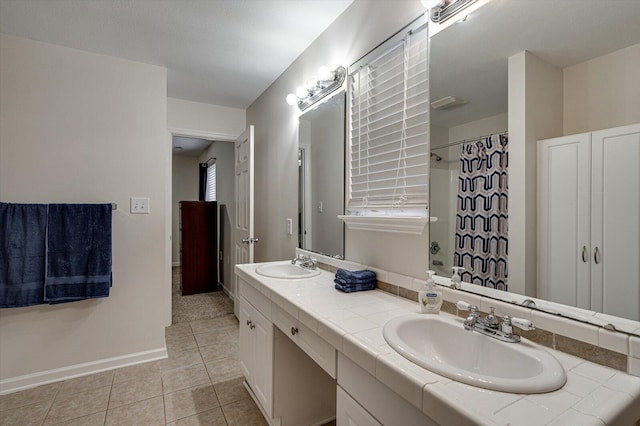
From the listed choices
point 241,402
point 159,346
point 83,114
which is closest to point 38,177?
point 83,114

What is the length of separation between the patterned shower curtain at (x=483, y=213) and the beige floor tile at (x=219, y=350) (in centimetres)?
212

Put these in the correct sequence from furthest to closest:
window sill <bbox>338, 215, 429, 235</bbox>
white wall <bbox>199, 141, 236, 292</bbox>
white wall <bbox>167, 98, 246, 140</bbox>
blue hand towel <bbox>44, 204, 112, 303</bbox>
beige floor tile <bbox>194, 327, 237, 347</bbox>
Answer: white wall <bbox>199, 141, 236, 292</bbox>, white wall <bbox>167, 98, 246, 140</bbox>, beige floor tile <bbox>194, 327, 237, 347</bbox>, blue hand towel <bbox>44, 204, 112, 303</bbox>, window sill <bbox>338, 215, 429, 235</bbox>

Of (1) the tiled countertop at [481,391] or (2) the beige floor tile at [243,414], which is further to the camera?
(2) the beige floor tile at [243,414]

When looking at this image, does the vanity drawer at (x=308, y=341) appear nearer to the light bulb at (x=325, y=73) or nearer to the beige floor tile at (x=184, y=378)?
the beige floor tile at (x=184, y=378)

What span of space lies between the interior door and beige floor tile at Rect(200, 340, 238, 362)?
63cm

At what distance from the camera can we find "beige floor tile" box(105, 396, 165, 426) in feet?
5.71

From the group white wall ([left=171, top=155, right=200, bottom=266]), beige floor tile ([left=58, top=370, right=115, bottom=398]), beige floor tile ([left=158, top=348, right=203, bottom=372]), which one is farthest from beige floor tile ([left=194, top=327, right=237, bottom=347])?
white wall ([left=171, top=155, right=200, bottom=266])

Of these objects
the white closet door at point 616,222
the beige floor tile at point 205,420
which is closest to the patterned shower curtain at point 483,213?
the white closet door at point 616,222

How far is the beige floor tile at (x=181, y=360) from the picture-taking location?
238 cm

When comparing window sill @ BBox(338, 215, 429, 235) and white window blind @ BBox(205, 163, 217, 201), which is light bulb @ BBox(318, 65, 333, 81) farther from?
white window blind @ BBox(205, 163, 217, 201)

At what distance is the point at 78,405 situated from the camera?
1.91 metres

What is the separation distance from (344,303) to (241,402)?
46.1 inches

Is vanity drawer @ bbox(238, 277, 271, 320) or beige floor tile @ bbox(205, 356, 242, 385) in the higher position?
vanity drawer @ bbox(238, 277, 271, 320)

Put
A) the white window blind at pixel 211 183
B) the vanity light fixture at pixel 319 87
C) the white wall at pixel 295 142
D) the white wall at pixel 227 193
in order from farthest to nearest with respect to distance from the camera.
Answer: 1. the white window blind at pixel 211 183
2. the white wall at pixel 227 193
3. the vanity light fixture at pixel 319 87
4. the white wall at pixel 295 142
